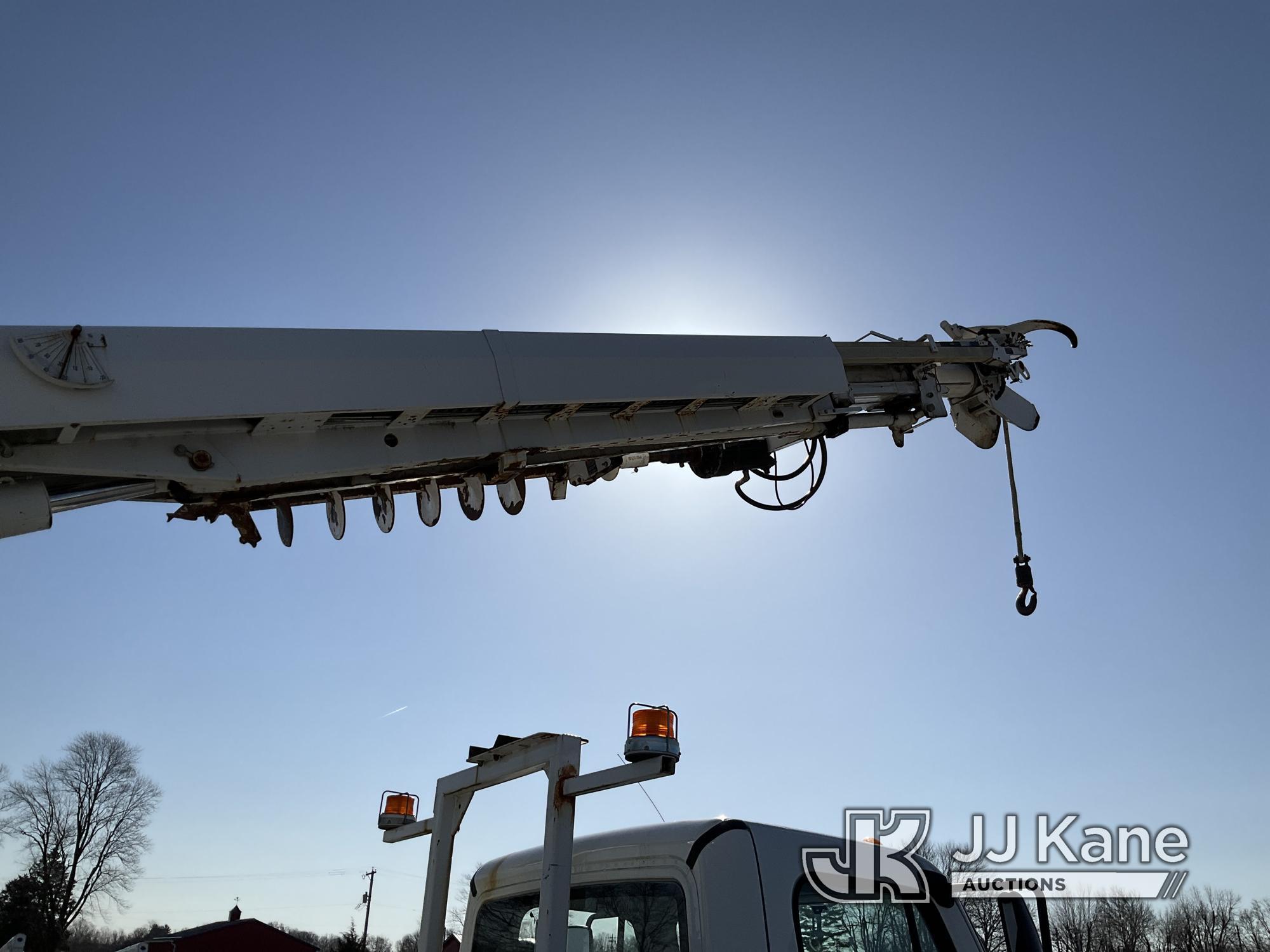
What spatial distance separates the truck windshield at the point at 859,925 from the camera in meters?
3.44

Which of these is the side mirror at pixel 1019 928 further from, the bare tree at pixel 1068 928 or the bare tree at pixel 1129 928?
the bare tree at pixel 1129 928

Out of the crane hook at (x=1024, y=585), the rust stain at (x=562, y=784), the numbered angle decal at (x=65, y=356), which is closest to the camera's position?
the numbered angle decal at (x=65, y=356)

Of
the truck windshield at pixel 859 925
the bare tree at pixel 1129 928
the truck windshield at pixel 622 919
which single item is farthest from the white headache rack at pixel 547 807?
the bare tree at pixel 1129 928

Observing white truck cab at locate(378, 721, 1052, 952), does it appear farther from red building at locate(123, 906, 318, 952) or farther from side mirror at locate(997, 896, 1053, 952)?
red building at locate(123, 906, 318, 952)

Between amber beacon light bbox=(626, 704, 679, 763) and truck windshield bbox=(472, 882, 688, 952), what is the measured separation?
516mm

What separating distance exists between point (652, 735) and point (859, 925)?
3.46 ft

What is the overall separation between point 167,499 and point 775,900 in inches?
96.9

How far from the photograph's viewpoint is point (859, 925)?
11.8 ft

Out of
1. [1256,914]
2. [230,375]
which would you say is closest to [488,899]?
[230,375]

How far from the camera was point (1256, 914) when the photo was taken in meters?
53.9

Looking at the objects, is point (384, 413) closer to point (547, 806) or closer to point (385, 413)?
point (385, 413)

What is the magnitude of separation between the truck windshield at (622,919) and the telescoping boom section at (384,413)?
1630 mm

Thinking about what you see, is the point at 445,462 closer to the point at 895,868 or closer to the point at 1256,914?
the point at 895,868

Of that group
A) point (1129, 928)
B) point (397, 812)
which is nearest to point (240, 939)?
point (1129, 928)
